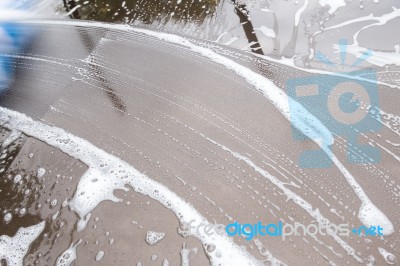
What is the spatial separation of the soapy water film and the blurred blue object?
0.11 m

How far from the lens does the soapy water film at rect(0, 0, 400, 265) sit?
8.15 feet

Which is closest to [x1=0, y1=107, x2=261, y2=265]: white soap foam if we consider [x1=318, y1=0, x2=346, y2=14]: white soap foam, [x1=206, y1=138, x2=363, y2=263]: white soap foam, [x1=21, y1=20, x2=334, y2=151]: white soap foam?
[x1=206, y1=138, x2=363, y2=263]: white soap foam

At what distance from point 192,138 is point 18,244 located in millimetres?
1674

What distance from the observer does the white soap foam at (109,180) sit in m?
2.40

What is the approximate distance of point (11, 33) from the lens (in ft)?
15.7

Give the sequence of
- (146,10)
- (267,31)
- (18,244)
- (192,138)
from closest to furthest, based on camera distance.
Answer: (18,244)
(192,138)
(267,31)
(146,10)

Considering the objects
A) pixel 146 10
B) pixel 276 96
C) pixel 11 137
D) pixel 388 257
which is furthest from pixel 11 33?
pixel 388 257

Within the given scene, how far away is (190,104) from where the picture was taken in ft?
11.0

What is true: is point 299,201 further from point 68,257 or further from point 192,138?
point 68,257

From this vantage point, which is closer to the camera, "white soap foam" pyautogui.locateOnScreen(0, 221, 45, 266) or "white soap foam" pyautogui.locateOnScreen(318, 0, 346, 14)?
"white soap foam" pyautogui.locateOnScreen(0, 221, 45, 266)

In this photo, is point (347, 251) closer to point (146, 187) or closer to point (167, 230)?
point (167, 230)

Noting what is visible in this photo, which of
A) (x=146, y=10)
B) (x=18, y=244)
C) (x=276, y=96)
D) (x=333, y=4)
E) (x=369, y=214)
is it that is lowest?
(x=18, y=244)

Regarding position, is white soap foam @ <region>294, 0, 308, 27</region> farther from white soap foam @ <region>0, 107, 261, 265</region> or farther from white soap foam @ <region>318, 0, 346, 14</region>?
white soap foam @ <region>0, 107, 261, 265</region>

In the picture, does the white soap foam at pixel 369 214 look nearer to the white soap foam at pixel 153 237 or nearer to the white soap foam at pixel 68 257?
the white soap foam at pixel 153 237
